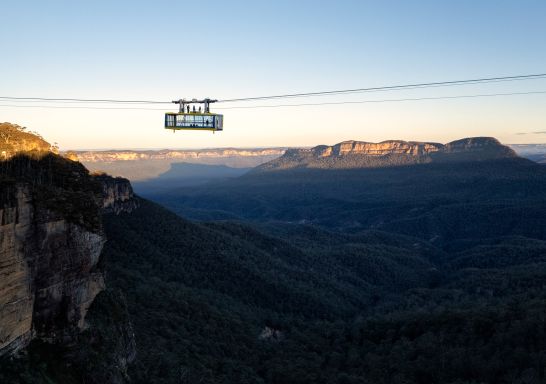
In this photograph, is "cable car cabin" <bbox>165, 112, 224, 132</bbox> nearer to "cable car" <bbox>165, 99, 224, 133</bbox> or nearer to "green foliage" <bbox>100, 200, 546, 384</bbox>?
"cable car" <bbox>165, 99, 224, 133</bbox>

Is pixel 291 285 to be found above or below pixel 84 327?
below

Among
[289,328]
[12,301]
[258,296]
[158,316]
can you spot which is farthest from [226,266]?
[12,301]

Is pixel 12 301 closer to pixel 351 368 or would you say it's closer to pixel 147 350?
pixel 147 350

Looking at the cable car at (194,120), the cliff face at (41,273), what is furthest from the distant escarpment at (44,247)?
the cable car at (194,120)

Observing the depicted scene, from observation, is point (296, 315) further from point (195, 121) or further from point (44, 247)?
point (44, 247)

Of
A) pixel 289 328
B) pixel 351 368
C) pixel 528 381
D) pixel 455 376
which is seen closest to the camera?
pixel 528 381

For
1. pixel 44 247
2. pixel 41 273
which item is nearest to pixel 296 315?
pixel 41 273
